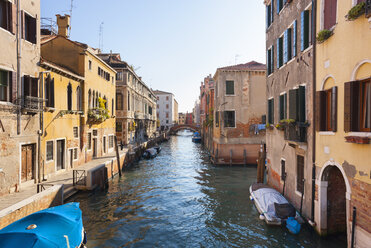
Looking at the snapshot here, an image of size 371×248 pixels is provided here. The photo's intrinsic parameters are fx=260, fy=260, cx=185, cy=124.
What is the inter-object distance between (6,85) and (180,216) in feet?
28.9

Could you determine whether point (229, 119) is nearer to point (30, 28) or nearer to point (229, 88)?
point (229, 88)

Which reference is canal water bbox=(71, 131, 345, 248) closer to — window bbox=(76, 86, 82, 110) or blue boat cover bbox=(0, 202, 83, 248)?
blue boat cover bbox=(0, 202, 83, 248)

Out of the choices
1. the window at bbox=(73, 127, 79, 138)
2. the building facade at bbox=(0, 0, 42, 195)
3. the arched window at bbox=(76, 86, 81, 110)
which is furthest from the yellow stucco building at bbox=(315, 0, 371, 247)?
the arched window at bbox=(76, 86, 81, 110)

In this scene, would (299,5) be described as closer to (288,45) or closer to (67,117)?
(288,45)

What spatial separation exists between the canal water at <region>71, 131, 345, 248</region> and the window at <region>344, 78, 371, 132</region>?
3653 mm

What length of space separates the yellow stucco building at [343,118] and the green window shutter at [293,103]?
1.31m

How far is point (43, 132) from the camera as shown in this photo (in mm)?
12734

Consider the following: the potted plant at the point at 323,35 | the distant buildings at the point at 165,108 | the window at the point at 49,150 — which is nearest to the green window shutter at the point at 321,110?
the potted plant at the point at 323,35

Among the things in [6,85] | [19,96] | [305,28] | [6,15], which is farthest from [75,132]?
[305,28]

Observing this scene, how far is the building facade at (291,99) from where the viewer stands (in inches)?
335

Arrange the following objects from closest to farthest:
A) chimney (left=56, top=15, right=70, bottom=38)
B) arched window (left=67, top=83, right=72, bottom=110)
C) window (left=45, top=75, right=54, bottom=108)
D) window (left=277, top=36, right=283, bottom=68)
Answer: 1. window (left=277, top=36, right=283, bottom=68)
2. window (left=45, top=75, right=54, bottom=108)
3. arched window (left=67, top=83, right=72, bottom=110)
4. chimney (left=56, top=15, right=70, bottom=38)

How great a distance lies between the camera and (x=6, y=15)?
10203mm

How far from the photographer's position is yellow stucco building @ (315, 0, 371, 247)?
18.7 feet

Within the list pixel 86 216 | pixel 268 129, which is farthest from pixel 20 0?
pixel 268 129
